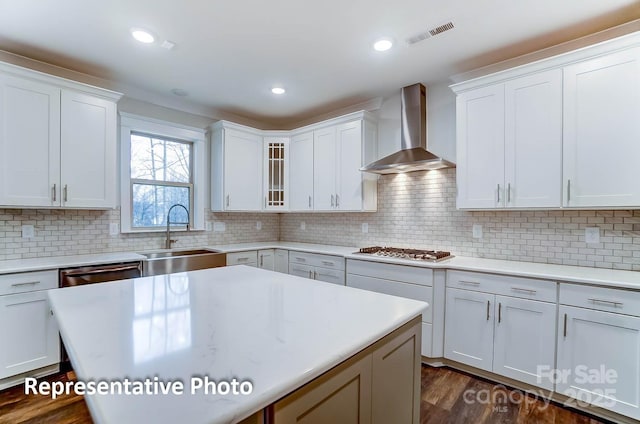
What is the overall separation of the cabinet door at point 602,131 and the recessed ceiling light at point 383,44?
52.4 inches

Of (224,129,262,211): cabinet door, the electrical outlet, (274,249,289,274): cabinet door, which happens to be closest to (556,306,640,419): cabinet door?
(274,249,289,274): cabinet door

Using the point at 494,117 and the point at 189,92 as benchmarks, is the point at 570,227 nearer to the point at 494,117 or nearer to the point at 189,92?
the point at 494,117

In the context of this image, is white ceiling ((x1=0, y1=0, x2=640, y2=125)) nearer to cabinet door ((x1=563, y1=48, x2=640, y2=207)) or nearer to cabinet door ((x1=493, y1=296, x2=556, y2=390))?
cabinet door ((x1=563, y1=48, x2=640, y2=207))

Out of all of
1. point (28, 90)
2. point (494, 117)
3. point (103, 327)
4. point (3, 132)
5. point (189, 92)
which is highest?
point (189, 92)

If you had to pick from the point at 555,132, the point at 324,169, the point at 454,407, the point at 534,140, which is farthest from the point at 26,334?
the point at 555,132

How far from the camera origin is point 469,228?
3.02 metres

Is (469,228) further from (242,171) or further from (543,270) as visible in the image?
(242,171)

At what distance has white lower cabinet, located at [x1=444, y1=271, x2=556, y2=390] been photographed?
216cm

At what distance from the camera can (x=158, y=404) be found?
0.65 meters

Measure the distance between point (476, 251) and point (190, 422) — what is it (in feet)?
9.75

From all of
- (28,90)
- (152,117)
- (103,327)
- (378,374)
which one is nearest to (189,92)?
(152,117)

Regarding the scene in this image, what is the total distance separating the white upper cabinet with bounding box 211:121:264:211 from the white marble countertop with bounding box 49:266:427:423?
2.26m

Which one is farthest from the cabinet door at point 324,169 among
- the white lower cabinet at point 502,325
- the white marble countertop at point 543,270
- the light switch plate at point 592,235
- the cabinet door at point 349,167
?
the light switch plate at point 592,235

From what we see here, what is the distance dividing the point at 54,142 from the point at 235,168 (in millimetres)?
1783
